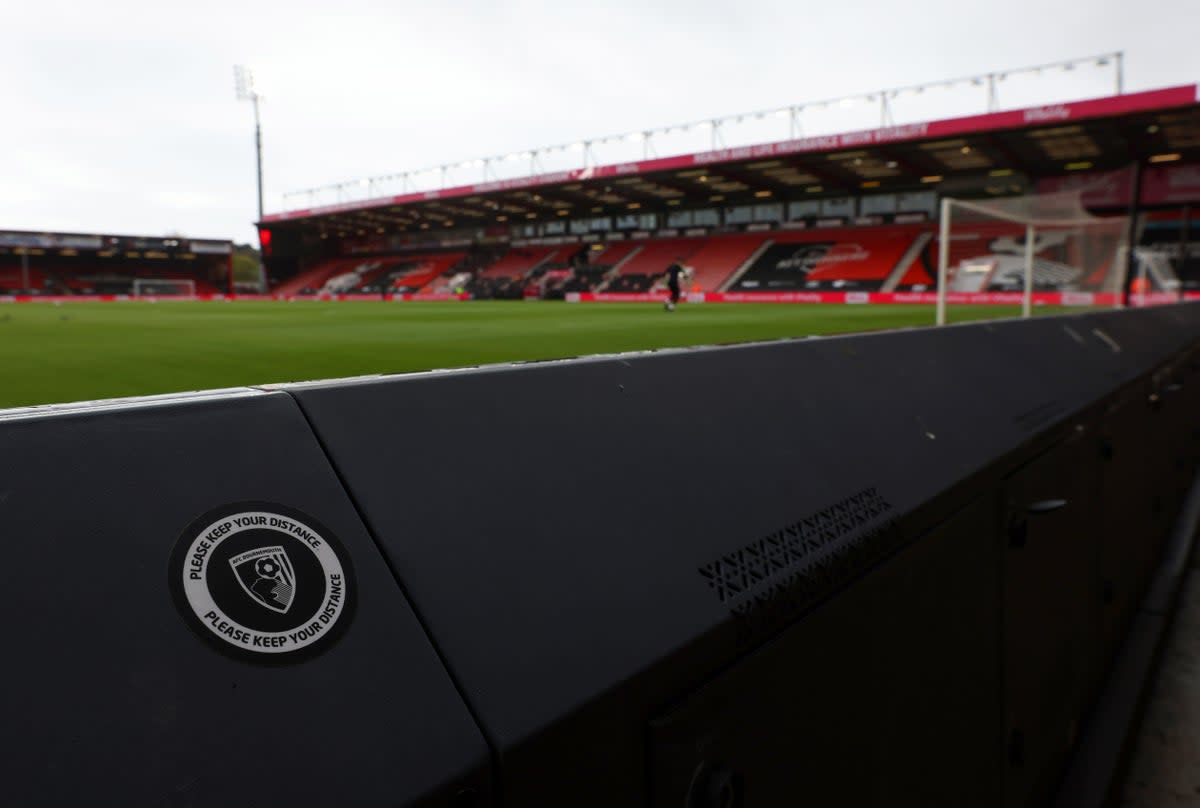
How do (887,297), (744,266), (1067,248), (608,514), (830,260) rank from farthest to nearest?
1. (744,266)
2. (830,260)
3. (887,297)
4. (1067,248)
5. (608,514)

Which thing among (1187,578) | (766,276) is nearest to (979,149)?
(766,276)

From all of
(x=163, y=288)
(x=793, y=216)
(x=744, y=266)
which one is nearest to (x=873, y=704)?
(x=744, y=266)

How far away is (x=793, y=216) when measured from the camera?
33.2m

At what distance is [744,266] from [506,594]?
104ft

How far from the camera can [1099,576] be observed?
8.39ft

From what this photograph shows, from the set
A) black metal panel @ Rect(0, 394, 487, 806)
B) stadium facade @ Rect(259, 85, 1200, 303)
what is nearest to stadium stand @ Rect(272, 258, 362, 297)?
stadium facade @ Rect(259, 85, 1200, 303)

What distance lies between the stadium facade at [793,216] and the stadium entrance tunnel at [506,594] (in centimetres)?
1076

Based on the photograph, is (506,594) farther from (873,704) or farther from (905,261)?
(905,261)

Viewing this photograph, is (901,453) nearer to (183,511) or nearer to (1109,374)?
(183,511)

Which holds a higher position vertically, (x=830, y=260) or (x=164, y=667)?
(x=164, y=667)

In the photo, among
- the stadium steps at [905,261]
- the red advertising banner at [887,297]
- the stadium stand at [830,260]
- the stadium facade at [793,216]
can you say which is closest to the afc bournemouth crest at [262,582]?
the red advertising banner at [887,297]

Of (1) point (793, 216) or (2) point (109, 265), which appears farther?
(2) point (109, 265)

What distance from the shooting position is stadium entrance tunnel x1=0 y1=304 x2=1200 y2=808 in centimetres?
52

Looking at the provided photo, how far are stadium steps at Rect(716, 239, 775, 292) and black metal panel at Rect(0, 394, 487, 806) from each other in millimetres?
30084
